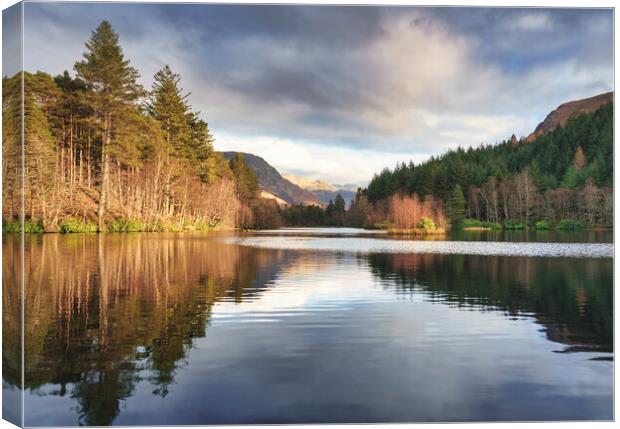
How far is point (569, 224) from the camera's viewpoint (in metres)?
24.2

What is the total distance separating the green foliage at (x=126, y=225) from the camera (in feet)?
119

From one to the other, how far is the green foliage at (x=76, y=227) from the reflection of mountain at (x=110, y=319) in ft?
47.2

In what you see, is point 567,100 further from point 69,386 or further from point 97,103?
point 97,103

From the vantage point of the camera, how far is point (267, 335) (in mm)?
7984

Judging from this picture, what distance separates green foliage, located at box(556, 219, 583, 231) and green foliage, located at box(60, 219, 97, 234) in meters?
26.4

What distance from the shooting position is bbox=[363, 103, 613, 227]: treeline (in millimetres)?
11486

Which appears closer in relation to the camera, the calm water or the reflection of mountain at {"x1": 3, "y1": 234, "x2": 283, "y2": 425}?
the calm water

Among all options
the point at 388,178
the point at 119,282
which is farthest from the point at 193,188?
the point at 119,282

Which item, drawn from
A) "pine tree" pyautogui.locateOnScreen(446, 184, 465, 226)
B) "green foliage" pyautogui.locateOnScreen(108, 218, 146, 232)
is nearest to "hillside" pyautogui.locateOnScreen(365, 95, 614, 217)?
"pine tree" pyautogui.locateOnScreen(446, 184, 465, 226)

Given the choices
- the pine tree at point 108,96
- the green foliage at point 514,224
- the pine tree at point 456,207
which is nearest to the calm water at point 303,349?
the pine tree at point 108,96

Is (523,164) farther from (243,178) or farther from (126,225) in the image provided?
(243,178)

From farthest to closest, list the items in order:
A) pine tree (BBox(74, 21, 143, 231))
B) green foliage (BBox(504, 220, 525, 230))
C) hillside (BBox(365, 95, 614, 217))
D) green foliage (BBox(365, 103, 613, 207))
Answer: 1. green foliage (BBox(504, 220, 525, 230))
2. pine tree (BBox(74, 21, 143, 231))
3. green foliage (BBox(365, 103, 613, 207))
4. hillside (BBox(365, 95, 614, 217))

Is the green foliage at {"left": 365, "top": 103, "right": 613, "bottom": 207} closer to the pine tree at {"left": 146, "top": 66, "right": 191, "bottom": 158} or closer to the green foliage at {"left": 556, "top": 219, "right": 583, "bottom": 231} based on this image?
the green foliage at {"left": 556, "top": 219, "right": 583, "bottom": 231}

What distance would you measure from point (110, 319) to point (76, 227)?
2576 centimetres
